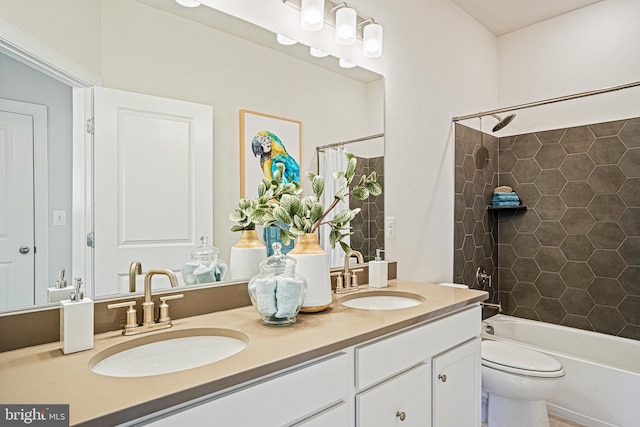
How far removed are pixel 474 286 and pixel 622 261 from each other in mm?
942

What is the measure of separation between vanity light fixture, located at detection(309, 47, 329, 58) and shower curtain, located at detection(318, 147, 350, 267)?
437mm

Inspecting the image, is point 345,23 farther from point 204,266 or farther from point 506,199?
point 506,199

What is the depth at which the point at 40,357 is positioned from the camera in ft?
2.97

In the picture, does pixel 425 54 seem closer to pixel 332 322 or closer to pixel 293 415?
pixel 332 322

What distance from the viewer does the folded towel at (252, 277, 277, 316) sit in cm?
115

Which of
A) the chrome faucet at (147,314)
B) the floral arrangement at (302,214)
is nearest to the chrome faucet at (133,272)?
the chrome faucet at (147,314)

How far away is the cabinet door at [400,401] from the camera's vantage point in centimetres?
112

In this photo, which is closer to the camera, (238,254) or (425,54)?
(238,254)

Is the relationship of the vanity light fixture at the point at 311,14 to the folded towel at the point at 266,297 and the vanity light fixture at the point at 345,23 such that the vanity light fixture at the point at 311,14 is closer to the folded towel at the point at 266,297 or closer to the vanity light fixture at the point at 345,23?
the vanity light fixture at the point at 345,23

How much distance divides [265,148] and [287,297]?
67 centimetres

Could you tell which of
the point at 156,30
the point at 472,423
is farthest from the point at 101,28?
the point at 472,423

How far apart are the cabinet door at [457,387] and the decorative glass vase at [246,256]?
0.76 metres

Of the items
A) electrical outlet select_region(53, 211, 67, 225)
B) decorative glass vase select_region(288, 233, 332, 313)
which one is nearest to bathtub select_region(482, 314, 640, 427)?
decorative glass vase select_region(288, 233, 332, 313)

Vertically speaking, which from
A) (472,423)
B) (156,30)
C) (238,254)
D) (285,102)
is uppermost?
(156,30)
